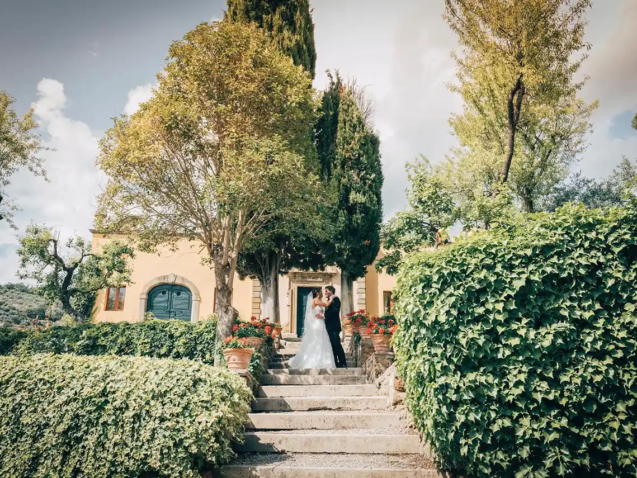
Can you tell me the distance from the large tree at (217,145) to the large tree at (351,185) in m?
3.85

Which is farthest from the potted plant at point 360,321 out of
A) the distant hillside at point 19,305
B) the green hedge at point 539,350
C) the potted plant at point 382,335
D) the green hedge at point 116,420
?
the distant hillside at point 19,305

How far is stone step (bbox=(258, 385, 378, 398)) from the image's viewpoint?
830 centimetres

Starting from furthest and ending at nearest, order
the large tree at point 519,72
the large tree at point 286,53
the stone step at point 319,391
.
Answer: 1. the large tree at point 286,53
2. the large tree at point 519,72
3. the stone step at point 319,391

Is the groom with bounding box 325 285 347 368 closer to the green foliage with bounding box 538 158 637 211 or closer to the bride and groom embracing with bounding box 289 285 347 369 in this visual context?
the bride and groom embracing with bounding box 289 285 347 369

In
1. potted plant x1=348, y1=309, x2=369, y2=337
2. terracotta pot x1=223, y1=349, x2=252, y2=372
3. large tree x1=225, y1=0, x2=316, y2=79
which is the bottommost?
terracotta pot x1=223, y1=349, x2=252, y2=372

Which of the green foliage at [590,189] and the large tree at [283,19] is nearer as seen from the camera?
the large tree at [283,19]

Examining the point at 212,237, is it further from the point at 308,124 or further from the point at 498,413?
the point at 498,413

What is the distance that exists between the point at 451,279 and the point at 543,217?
1.37 meters

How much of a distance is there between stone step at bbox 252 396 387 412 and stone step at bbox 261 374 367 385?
44.5 inches

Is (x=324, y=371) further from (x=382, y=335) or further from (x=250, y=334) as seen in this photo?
(x=250, y=334)

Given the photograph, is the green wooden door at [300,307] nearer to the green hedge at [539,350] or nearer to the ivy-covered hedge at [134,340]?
the ivy-covered hedge at [134,340]

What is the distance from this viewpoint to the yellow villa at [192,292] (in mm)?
19547

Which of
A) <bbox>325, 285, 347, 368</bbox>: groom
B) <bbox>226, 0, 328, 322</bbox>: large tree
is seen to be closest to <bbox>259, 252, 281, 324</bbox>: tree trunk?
<bbox>226, 0, 328, 322</bbox>: large tree

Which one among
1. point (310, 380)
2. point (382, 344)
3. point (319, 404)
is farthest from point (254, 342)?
point (382, 344)
